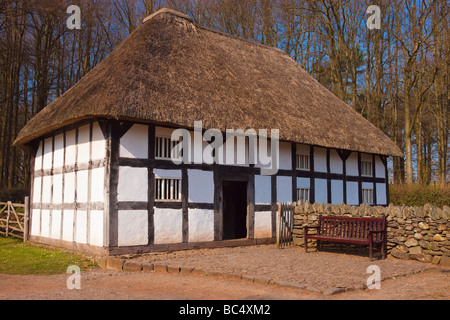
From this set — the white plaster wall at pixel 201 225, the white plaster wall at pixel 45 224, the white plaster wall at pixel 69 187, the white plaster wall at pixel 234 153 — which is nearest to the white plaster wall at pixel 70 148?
the white plaster wall at pixel 69 187

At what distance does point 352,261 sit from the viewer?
10.0 m

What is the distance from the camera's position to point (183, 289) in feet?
23.1

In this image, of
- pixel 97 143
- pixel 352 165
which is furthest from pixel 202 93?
pixel 352 165

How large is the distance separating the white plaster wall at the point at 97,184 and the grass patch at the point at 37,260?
5.05 feet

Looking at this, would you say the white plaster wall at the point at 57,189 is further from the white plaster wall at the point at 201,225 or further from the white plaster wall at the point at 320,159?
the white plaster wall at the point at 320,159

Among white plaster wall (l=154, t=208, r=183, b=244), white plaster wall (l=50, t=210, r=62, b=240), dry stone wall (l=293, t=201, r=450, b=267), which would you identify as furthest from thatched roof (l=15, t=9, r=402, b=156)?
dry stone wall (l=293, t=201, r=450, b=267)

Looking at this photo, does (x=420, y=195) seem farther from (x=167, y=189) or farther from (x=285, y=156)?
(x=167, y=189)

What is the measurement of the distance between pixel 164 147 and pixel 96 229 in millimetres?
2740

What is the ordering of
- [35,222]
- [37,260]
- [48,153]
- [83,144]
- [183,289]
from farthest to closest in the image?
[35,222] → [48,153] → [83,144] → [37,260] → [183,289]

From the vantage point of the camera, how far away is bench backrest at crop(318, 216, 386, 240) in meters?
10.7

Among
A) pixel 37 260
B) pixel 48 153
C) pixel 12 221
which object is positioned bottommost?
pixel 37 260

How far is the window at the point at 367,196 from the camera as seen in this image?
56.9 feet

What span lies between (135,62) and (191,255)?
5.37 meters

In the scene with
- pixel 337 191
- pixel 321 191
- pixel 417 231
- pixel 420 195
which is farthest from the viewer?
pixel 420 195
